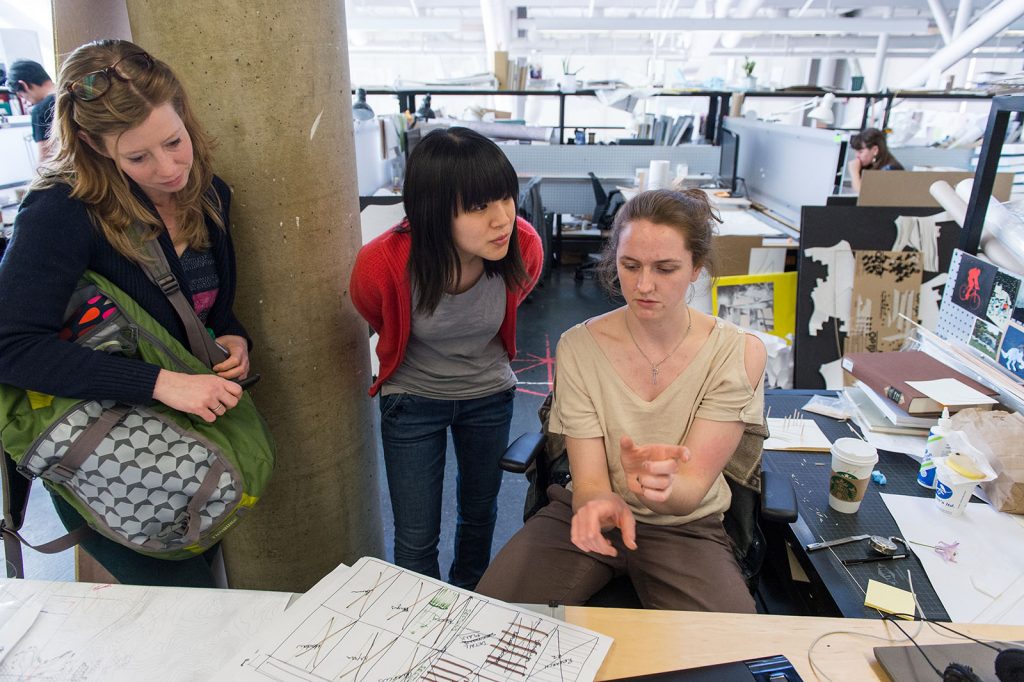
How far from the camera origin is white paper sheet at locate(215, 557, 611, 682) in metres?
0.83

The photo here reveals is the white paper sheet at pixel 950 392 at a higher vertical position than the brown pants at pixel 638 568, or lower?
higher

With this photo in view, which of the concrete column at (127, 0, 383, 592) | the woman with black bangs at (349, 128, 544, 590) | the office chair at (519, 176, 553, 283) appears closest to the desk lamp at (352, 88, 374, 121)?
the office chair at (519, 176, 553, 283)

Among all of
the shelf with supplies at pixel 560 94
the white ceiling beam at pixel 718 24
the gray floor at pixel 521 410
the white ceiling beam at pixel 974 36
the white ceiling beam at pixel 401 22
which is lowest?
the gray floor at pixel 521 410

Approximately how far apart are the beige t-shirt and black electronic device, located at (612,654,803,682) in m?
0.49

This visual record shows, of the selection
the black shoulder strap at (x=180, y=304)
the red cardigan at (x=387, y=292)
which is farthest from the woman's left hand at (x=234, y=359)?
the red cardigan at (x=387, y=292)

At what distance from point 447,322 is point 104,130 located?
714 millimetres

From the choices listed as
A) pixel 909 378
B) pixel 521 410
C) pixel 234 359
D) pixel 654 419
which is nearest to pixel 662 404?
pixel 654 419

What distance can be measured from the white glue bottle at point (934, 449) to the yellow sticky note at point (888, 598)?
0.41 metres

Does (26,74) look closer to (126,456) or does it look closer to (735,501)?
(126,456)

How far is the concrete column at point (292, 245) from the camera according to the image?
1.23 m

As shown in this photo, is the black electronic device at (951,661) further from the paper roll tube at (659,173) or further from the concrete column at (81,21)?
the paper roll tube at (659,173)

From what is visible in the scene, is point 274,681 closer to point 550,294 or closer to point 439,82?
point 550,294

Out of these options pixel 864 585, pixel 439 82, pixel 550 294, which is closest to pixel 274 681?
pixel 864 585

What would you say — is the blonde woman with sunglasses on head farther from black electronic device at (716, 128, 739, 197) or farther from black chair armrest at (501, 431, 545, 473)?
black electronic device at (716, 128, 739, 197)
